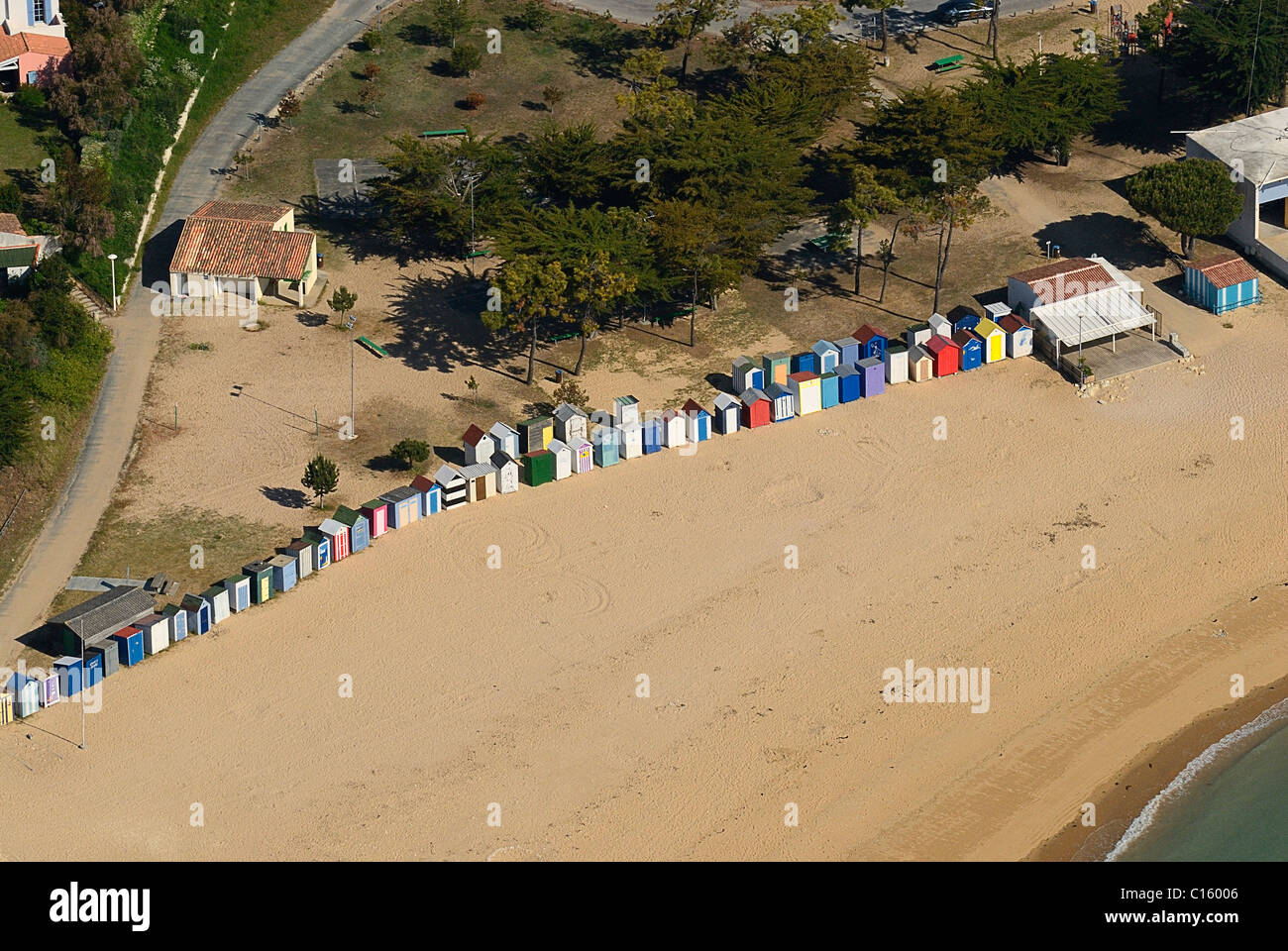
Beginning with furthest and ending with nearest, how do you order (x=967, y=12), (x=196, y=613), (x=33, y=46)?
(x=967, y=12) < (x=33, y=46) < (x=196, y=613)

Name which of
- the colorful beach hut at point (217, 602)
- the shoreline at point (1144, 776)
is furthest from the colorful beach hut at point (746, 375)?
the colorful beach hut at point (217, 602)

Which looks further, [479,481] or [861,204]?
[861,204]

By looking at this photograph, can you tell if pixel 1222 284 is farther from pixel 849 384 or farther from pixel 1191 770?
pixel 1191 770

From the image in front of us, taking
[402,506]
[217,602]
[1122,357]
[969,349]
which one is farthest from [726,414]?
[217,602]

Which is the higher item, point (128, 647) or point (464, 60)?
point (464, 60)

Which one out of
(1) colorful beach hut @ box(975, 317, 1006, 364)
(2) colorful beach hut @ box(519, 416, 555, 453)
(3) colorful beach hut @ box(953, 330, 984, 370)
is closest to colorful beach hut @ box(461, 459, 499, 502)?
(2) colorful beach hut @ box(519, 416, 555, 453)

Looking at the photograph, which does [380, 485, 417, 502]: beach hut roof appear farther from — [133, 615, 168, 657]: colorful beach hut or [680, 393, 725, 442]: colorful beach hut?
[680, 393, 725, 442]: colorful beach hut

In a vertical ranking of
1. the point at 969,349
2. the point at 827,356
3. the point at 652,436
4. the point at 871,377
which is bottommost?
the point at 969,349
